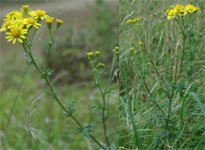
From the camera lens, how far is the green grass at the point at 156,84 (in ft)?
2.31

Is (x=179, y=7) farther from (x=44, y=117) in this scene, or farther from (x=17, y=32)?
(x=44, y=117)

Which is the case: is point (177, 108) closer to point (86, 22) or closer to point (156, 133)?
point (156, 133)

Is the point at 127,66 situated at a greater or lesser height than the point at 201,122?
greater

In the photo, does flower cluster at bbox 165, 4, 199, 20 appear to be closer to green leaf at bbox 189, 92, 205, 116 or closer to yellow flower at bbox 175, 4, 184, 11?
yellow flower at bbox 175, 4, 184, 11

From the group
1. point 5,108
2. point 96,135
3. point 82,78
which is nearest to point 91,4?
point 82,78

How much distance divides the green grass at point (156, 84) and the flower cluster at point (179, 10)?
0.6 inches

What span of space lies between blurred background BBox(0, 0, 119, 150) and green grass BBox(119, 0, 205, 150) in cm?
157

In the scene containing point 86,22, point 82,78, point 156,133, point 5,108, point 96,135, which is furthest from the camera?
point 86,22

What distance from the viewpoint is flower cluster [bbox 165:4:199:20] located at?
0.71 metres

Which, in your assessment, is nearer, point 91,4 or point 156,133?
point 156,133

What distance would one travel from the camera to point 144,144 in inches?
28.0

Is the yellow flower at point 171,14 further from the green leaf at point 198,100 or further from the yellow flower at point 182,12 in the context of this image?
the green leaf at point 198,100

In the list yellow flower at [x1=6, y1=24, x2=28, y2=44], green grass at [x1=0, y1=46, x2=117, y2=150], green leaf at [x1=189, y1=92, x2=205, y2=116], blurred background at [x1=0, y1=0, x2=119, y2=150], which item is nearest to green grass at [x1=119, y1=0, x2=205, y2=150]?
green leaf at [x1=189, y1=92, x2=205, y2=116]

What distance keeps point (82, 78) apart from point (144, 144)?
126 inches
